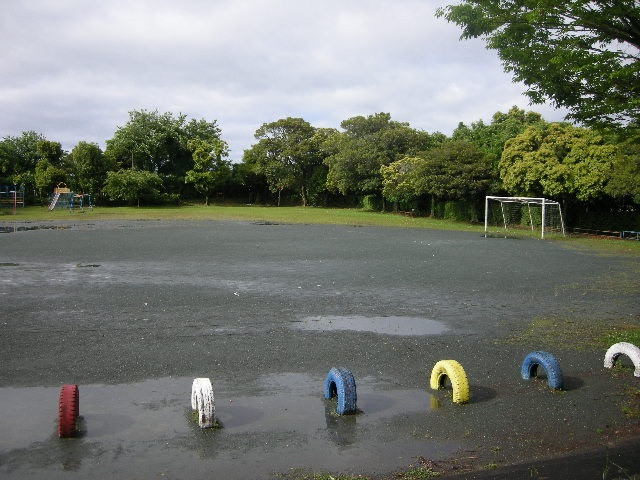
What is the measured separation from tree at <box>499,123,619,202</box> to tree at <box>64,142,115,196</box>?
36921mm

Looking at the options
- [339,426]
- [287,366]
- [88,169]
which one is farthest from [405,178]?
[339,426]

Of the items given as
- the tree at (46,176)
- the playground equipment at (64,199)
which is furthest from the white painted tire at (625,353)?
the tree at (46,176)

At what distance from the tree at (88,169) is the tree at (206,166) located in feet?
27.2

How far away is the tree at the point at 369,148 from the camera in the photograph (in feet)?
167

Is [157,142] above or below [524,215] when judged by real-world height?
above

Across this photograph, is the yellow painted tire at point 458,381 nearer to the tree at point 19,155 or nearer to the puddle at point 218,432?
the puddle at point 218,432

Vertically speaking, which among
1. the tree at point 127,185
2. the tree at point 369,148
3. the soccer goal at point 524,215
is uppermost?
the tree at point 369,148

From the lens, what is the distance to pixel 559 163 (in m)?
33.0

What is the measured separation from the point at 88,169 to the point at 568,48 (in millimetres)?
52853

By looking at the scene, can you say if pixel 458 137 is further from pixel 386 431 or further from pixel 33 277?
pixel 386 431

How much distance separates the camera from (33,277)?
13969 mm

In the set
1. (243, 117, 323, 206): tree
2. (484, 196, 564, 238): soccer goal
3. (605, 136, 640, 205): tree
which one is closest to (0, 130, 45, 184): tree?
(243, 117, 323, 206): tree

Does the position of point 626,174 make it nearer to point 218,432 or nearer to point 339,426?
point 339,426

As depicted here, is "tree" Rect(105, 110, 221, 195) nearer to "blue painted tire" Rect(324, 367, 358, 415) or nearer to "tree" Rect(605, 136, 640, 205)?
"tree" Rect(605, 136, 640, 205)
